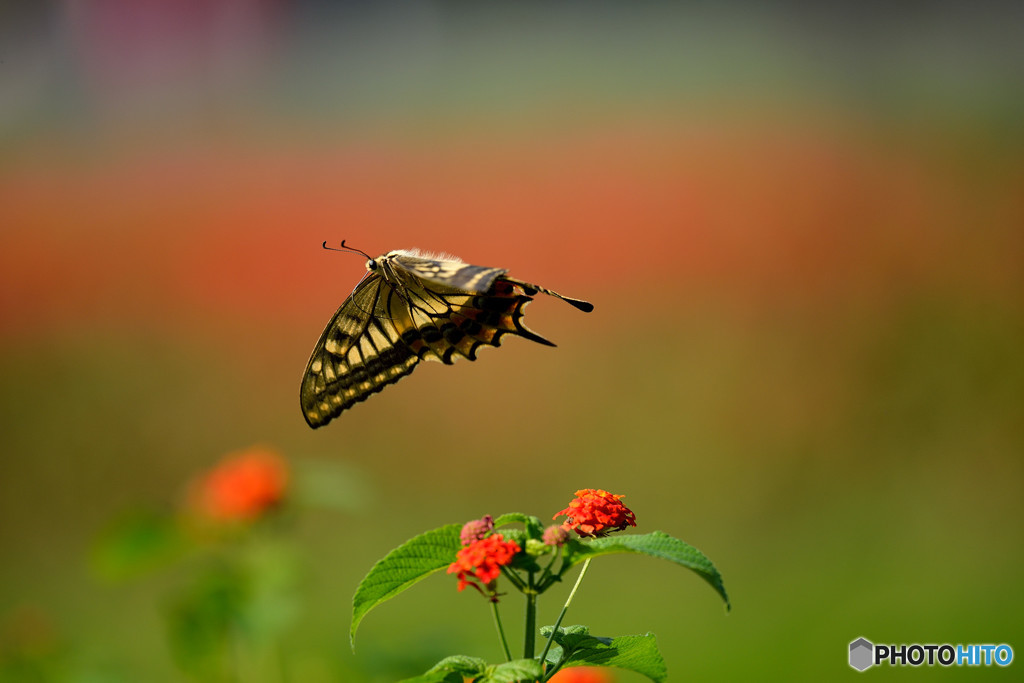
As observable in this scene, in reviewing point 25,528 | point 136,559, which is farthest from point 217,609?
point 25,528

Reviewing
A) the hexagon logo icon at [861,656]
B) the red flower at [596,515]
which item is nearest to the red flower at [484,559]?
the red flower at [596,515]

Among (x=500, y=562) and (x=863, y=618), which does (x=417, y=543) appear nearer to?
(x=500, y=562)

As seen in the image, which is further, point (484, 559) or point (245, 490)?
point (245, 490)

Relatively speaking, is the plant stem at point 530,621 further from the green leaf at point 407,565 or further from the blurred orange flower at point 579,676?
the blurred orange flower at point 579,676

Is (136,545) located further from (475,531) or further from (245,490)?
(475,531)

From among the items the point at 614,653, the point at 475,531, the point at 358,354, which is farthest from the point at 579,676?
the point at 358,354

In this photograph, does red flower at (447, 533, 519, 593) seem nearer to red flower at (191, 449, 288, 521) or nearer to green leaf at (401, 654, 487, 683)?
green leaf at (401, 654, 487, 683)
